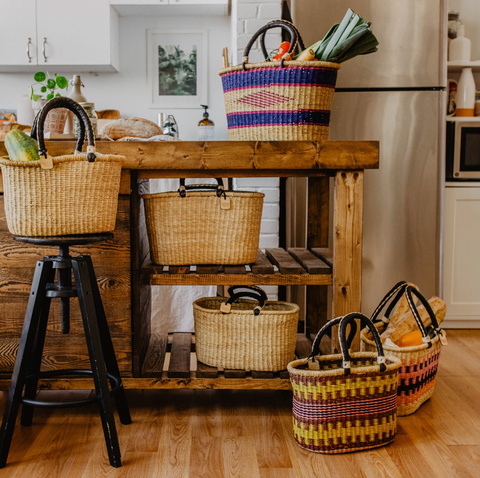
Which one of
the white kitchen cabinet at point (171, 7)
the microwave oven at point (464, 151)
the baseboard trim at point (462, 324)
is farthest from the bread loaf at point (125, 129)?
the baseboard trim at point (462, 324)

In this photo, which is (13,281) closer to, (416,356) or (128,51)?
(416,356)

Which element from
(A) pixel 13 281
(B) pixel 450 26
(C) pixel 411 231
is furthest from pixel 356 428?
(B) pixel 450 26

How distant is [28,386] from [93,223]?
23.3 inches

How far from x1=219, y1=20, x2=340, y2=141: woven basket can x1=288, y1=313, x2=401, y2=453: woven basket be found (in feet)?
2.03

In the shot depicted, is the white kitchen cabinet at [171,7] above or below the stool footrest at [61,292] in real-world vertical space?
above

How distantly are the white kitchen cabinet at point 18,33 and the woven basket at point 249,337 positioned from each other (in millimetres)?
2438

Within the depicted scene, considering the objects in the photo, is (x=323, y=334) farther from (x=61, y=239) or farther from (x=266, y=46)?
(x=266, y=46)

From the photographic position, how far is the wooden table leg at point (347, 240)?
1750 millimetres

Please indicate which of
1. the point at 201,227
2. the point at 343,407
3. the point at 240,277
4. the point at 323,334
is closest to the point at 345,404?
the point at 343,407

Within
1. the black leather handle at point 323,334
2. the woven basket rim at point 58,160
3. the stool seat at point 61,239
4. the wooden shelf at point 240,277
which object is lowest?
the black leather handle at point 323,334

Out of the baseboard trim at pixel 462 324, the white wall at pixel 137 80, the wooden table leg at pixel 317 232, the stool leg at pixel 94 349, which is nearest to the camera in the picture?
the stool leg at pixel 94 349

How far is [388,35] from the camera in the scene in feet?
8.61

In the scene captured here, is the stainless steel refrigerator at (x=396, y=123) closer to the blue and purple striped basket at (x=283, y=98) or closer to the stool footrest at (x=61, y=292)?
the blue and purple striped basket at (x=283, y=98)

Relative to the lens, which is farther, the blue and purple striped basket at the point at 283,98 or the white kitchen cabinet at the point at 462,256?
the white kitchen cabinet at the point at 462,256
